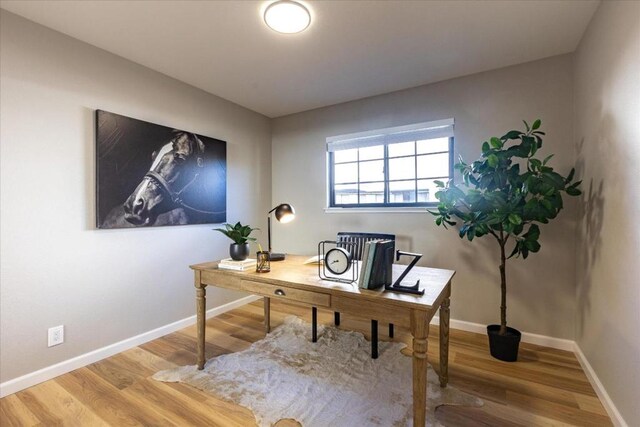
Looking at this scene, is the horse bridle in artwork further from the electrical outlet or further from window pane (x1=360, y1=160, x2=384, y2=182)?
window pane (x1=360, y1=160, x2=384, y2=182)

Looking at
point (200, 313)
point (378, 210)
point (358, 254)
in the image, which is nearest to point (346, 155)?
point (378, 210)

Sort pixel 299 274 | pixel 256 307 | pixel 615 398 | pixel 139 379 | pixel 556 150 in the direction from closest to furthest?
pixel 615 398 < pixel 299 274 < pixel 139 379 < pixel 556 150 < pixel 256 307

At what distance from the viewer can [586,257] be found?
2070 millimetres

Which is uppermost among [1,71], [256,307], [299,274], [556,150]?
[1,71]

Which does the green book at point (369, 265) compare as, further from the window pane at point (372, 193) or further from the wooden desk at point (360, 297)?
the window pane at point (372, 193)

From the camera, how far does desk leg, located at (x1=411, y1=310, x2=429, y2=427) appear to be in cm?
123

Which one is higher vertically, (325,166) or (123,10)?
(123,10)

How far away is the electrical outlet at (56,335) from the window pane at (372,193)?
2.88 meters

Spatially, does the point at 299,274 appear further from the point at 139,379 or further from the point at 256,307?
the point at 256,307

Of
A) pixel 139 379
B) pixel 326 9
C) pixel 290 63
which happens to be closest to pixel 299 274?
pixel 139 379

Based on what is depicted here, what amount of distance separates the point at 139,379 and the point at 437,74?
137 inches

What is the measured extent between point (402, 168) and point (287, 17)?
1.86 metres

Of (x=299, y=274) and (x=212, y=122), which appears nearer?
(x=299, y=274)

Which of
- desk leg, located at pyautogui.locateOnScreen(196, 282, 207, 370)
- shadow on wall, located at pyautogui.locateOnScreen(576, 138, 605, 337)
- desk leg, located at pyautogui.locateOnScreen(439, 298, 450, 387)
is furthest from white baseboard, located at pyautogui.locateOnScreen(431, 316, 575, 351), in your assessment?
desk leg, located at pyautogui.locateOnScreen(196, 282, 207, 370)
